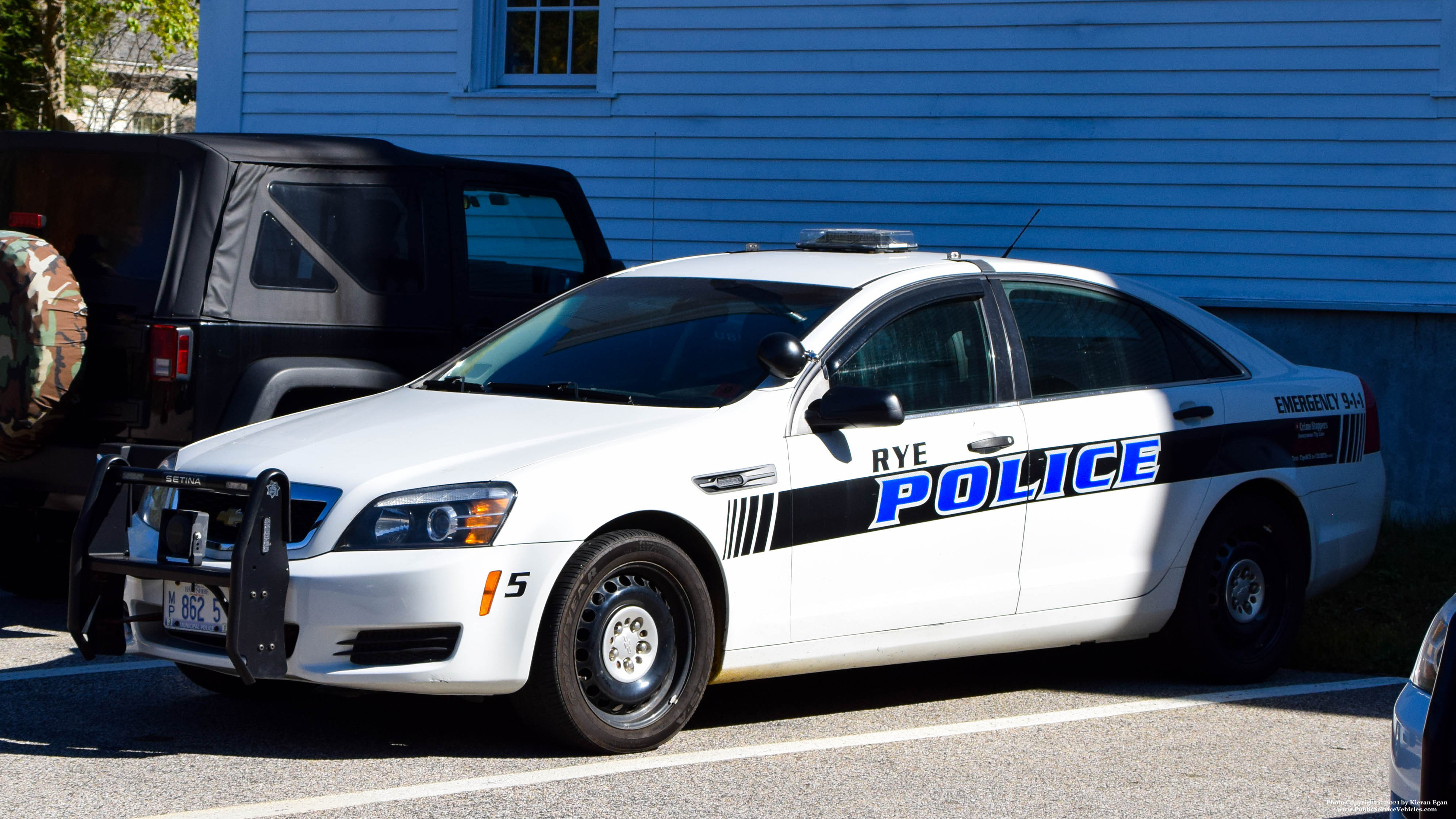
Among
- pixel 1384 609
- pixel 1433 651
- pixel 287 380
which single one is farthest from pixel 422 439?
pixel 1384 609

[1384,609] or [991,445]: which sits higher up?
[991,445]

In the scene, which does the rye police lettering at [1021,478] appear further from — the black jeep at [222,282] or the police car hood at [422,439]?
the black jeep at [222,282]

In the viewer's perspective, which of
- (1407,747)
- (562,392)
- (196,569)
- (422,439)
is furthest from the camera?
(562,392)

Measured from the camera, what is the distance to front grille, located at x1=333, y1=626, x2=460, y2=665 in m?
4.73

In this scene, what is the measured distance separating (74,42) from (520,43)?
724 inches

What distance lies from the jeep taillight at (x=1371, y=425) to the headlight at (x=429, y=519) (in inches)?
156

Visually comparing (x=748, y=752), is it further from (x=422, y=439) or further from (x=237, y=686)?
(x=237, y=686)

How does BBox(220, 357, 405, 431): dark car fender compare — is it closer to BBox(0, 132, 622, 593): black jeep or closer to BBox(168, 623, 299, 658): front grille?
BBox(0, 132, 622, 593): black jeep

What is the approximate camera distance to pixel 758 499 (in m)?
5.27

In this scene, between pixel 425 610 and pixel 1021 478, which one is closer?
pixel 425 610

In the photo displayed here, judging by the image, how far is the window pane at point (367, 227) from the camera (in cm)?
706

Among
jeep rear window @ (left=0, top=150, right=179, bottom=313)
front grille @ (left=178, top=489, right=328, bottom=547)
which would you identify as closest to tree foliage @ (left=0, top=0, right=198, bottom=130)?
jeep rear window @ (left=0, top=150, right=179, bottom=313)

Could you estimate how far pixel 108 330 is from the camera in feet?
21.6

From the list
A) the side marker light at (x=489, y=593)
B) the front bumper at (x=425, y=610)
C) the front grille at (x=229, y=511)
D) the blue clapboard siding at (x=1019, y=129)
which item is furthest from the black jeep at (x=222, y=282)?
the blue clapboard siding at (x=1019, y=129)
